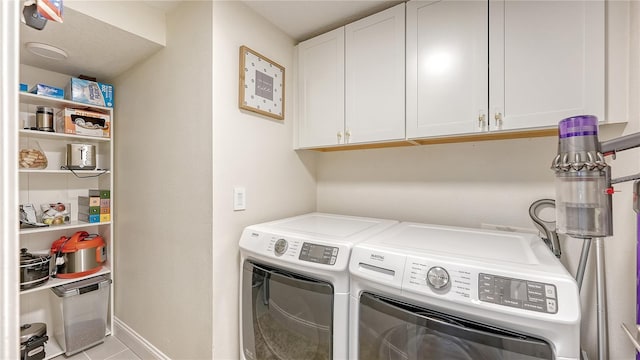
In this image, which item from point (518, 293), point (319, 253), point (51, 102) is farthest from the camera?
point (51, 102)

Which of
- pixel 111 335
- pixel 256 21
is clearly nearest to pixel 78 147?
pixel 111 335

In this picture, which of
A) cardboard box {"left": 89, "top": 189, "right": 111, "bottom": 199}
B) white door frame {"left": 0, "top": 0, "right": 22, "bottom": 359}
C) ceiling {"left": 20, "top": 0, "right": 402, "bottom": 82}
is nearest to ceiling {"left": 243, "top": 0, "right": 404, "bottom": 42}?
ceiling {"left": 20, "top": 0, "right": 402, "bottom": 82}

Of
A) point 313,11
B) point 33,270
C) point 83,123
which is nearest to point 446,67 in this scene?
point 313,11

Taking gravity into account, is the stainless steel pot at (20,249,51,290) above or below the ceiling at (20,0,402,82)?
below

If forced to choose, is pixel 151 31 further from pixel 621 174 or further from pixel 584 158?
pixel 621 174

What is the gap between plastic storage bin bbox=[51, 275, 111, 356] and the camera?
186 centimetres

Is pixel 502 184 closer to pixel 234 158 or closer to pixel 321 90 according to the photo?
pixel 321 90

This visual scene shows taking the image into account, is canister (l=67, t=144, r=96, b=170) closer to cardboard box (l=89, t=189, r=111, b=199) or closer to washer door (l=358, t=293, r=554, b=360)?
cardboard box (l=89, t=189, r=111, b=199)

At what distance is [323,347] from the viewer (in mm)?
1121

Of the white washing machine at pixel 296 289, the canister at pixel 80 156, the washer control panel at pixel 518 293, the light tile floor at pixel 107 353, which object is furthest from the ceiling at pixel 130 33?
the light tile floor at pixel 107 353

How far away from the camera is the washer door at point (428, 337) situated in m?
0.77

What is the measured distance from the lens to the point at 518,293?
2.53 ft

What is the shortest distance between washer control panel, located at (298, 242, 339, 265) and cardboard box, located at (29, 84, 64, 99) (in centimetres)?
219

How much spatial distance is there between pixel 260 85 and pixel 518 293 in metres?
1.58
